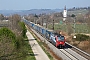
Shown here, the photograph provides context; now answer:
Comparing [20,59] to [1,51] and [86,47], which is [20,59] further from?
[86,47]

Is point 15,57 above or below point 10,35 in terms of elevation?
below

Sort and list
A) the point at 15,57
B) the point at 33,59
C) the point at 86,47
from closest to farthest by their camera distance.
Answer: the point at 15,57 → the point at 33,59 → the point at 86,47

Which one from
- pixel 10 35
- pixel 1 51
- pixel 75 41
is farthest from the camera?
pixel 75 41

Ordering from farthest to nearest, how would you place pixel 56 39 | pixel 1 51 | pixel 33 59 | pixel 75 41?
pixel 75 41 → pixel 56 39 → pixel 33 59 → pixel 1 51

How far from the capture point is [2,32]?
2852 centimetres

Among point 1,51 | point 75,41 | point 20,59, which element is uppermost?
point 1,51

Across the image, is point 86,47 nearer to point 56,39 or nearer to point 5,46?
point 56,39

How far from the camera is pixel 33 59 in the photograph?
3158 centimetres

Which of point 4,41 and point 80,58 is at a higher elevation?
point 4,41

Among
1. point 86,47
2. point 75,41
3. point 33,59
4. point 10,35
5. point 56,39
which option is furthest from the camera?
point 75,41

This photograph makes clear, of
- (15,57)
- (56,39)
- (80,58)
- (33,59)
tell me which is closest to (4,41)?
(15,57)

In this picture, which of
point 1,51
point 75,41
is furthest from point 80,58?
point 75,41

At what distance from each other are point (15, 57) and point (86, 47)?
21470 millimetres

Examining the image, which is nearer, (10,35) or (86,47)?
(10,35)
